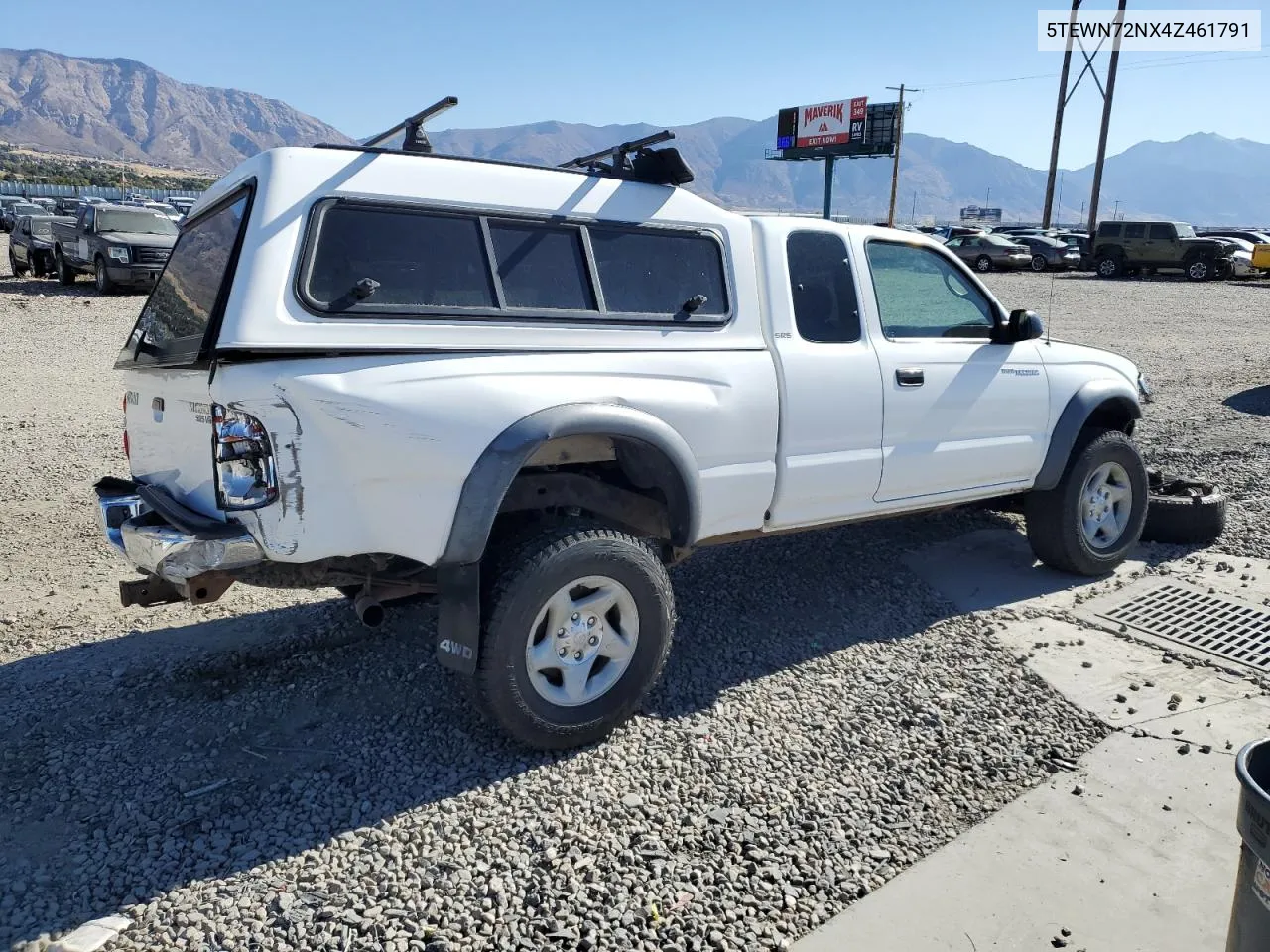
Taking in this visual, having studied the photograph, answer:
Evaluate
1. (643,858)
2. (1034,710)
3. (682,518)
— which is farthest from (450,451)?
(1034,710)

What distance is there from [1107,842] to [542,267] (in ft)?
9.20

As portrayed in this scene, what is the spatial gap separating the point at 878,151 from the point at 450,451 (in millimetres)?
66798

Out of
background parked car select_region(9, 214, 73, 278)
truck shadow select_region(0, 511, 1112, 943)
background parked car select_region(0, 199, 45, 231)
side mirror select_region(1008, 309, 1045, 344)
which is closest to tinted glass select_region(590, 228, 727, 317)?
truck shadow select_region(0, 511, 1112, 943)

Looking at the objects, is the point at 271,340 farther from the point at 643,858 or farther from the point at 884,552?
the point at 884,552

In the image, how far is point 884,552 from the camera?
593cm

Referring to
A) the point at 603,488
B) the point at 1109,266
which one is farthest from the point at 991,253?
the point at 603,488

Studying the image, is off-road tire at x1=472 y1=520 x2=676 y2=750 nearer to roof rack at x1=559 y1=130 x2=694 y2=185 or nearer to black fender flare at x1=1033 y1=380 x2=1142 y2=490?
roof rack at x1=559 y1=130 x2=694 y2=185

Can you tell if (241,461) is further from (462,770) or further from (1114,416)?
(1114,416)

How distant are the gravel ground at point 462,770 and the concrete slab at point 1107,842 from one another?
0.42 feet

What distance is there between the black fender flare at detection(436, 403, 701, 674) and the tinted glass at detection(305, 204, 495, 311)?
1.71 feet

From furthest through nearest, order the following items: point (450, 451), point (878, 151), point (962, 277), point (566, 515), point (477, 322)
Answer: point (878, 151) → point (962, 277) → point (566, 515) → point (477, 322) → point (450, 451)

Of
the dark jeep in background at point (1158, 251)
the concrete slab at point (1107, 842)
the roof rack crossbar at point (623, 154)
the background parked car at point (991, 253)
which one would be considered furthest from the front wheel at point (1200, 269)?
the roof rack crossbar at point (623, 154)

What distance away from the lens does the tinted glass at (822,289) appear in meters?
4.34

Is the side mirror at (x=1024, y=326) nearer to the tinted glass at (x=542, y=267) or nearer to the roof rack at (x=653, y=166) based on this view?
the roof rack at (x=653, y=166)
